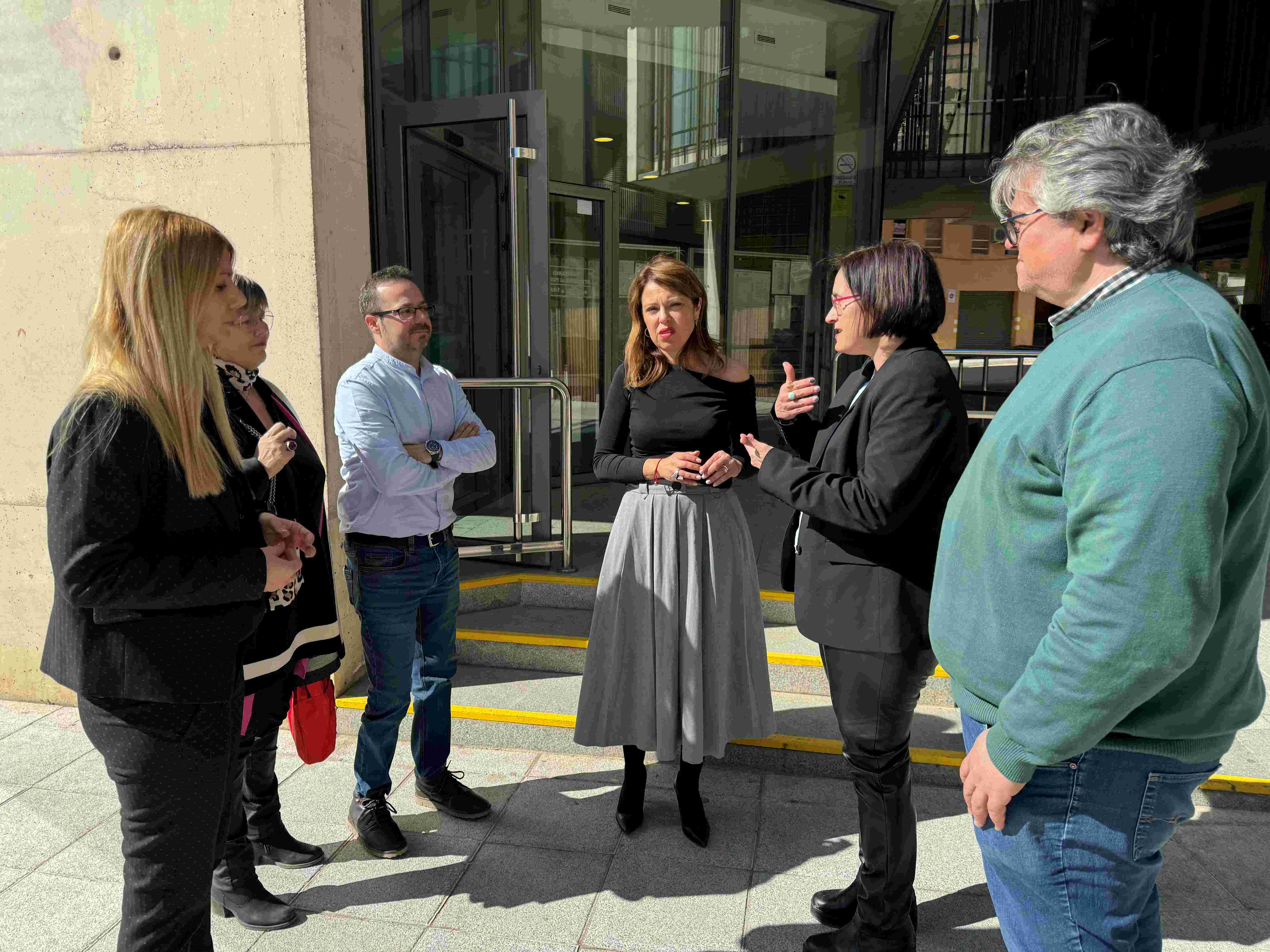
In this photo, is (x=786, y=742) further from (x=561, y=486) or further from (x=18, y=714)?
(x=18, y=714)

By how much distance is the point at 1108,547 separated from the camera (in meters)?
1.13

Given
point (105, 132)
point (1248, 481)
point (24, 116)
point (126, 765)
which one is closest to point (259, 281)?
point (105, 132)

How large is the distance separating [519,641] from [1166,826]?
321 cm

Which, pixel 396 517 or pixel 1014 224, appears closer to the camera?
pixel 1014 224

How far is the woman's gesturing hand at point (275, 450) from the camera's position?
2.02 metres

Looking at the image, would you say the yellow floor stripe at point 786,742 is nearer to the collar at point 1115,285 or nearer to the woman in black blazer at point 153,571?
the woman in black blazer at point 153,571

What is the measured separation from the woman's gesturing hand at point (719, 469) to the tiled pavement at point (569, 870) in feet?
4.12

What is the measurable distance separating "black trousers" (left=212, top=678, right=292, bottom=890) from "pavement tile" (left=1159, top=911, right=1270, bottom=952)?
8.12 ft

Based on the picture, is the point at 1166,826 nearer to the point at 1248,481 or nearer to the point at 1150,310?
the point at 1248,481

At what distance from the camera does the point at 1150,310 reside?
1170mm

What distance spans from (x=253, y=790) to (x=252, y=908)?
371 mm

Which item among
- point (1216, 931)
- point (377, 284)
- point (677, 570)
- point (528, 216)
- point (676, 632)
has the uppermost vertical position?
point (528, 216)

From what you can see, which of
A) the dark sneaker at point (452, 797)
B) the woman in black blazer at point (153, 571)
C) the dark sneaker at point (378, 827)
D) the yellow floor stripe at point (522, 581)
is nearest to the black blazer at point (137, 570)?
the woman in black blazer at point (153, 571)

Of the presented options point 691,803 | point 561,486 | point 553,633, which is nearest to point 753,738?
point 691,803
